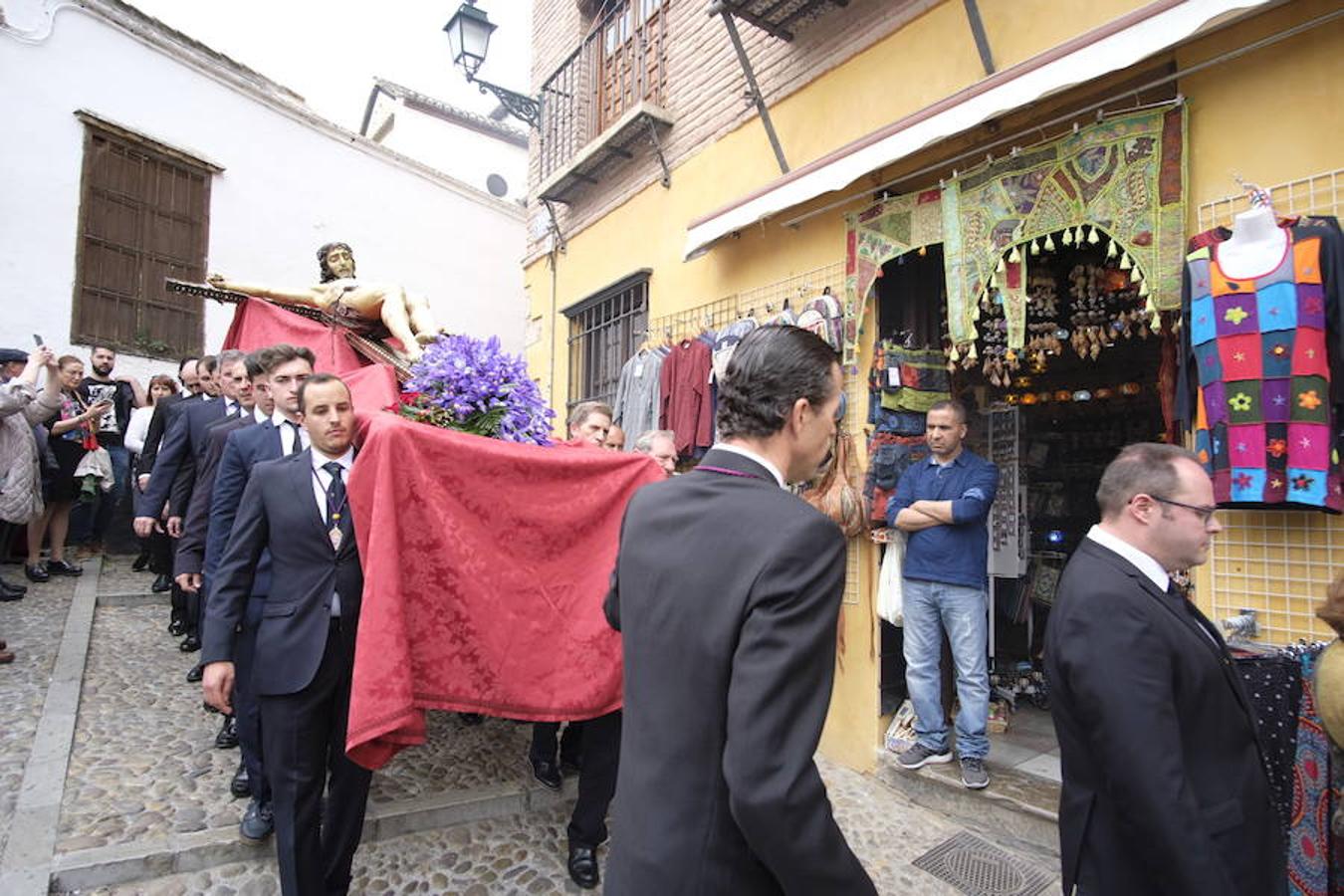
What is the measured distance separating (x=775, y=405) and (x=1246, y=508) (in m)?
2.67

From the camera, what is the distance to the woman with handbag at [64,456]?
21.2ft

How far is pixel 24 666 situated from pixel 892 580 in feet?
18.0

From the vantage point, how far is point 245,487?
9.62 ft

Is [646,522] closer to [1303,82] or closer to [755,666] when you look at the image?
[755,666]

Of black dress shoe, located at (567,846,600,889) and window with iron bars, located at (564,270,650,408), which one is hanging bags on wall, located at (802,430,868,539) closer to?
black dress shoe, located at (567,846,600,889)

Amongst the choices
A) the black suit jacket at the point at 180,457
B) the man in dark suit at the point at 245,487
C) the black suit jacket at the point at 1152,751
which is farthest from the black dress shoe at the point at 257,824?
the black suit jacket at the point at 1152,751


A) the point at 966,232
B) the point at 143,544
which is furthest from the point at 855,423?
the point at 143,544

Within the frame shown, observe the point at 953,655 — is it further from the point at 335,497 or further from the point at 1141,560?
the point at 335,497

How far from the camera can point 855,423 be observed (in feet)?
15.6

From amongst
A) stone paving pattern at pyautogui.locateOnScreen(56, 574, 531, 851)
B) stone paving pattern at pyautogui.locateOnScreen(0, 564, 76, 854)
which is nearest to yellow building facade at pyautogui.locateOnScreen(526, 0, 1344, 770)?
stone paving pattern at pyautogui.locateOnScreen(56, 574, 531, 851)

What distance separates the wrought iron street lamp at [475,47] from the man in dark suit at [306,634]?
851cm

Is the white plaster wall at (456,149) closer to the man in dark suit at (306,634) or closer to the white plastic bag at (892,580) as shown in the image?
the white plastic bag at (892,580)

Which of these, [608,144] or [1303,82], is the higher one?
[608,144]

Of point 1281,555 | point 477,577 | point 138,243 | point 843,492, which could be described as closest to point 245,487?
point 477,577
